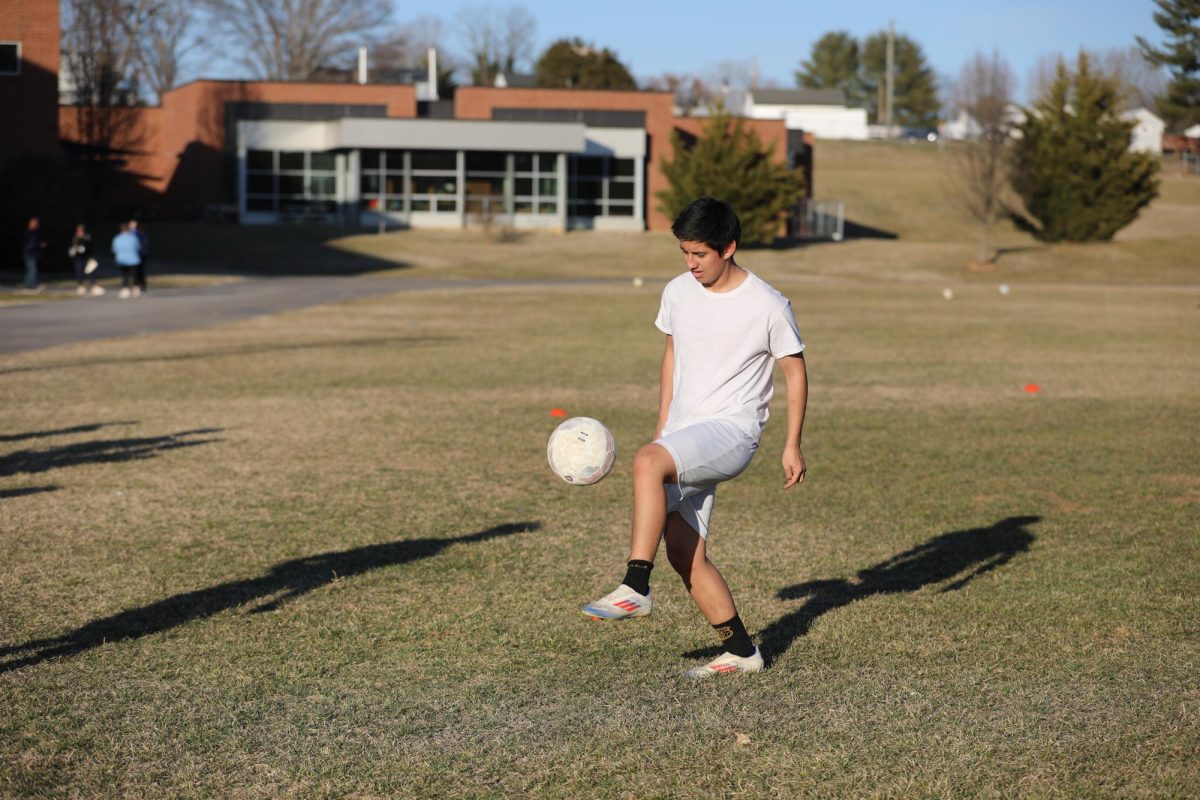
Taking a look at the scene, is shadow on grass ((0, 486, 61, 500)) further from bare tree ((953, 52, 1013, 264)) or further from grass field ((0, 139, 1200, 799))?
bare tree ((953, 52, 1013, 264))

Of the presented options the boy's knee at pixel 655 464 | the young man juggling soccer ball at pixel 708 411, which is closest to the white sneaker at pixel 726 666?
the young man juggling soccer ball at pixel 708 411

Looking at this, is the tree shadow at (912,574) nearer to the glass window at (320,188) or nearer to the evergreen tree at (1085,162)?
the evergreen tree at (1085,162)

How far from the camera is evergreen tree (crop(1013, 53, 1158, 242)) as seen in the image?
60.8m

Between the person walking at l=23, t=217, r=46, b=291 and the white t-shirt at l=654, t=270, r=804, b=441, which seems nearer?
the white t-shirt at l=654, t=270, r=804, b=441

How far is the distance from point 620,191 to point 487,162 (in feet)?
24.2

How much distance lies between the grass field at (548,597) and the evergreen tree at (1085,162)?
150 feet

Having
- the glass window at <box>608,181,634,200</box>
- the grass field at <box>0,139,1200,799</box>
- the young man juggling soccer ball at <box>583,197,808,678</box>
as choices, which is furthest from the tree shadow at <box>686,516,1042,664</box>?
the glass window at <box>608,181,634,200</box>

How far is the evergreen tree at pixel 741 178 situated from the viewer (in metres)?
59.8

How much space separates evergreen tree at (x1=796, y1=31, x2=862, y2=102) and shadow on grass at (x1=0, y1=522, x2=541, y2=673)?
163m

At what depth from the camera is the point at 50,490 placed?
34.2 feet

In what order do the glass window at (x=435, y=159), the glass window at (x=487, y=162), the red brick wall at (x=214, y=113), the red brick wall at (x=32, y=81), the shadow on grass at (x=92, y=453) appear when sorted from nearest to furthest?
the shadow on grass at (x=92, y=453) < the red brick wall at (x=32, y=81) < the glass window at (x=435, y=159) < the glass window at (x=487, y=162) < the red brick wall at (x=214, y=113)

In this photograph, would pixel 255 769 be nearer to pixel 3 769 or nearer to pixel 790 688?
pixel 3 769

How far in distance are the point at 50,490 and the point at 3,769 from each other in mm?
5968

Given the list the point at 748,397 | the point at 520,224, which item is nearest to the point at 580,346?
the point at 748,397
